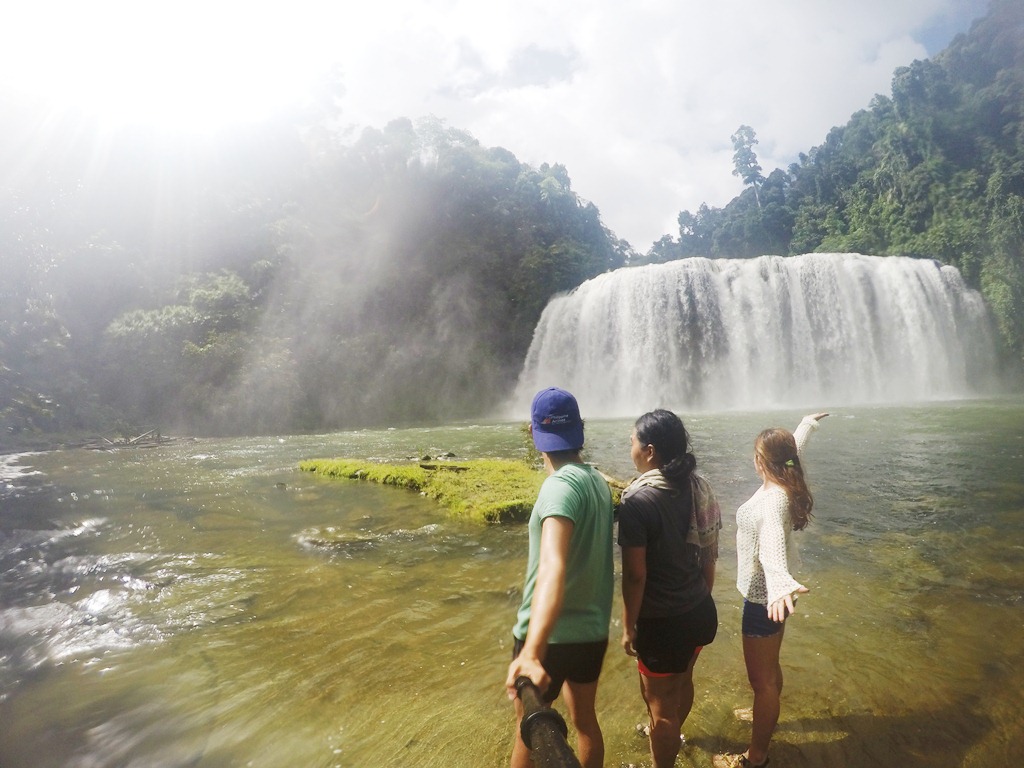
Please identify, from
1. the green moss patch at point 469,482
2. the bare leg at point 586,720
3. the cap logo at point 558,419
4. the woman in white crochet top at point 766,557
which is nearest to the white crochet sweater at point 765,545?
the woman in white crochet top at point 766,557

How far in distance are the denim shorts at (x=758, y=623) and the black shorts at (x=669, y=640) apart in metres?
0.34

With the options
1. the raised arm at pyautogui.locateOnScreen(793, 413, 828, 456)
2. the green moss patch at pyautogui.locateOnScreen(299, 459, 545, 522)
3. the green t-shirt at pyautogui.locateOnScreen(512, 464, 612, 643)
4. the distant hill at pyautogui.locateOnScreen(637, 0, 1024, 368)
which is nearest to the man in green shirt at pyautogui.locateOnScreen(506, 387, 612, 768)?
the green t-shirt at pyautogui.locateOnScreen(512, 464, 612, 643)

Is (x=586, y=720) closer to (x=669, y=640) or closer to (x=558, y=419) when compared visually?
(x=669, y=640)

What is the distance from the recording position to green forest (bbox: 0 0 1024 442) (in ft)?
91.7

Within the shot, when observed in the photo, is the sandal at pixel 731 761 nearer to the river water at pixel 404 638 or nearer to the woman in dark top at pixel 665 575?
the river water at pixel 404 638

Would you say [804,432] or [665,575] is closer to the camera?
[665,575]

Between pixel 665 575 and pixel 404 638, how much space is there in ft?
7.75

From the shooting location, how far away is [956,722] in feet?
8.85

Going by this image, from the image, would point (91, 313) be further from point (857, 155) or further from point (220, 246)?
point (857, 155)

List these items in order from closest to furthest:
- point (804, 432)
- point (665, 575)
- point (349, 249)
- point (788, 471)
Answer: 1. point (665, 575)
2. point (788, 471)
3. point (804, 432)
4. point (349, 249)

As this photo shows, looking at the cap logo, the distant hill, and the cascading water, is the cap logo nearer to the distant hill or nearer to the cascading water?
the cascading water

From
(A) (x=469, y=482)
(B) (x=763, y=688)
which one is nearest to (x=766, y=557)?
(B) (x=763, y=688)

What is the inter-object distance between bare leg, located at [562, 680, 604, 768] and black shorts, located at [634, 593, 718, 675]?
0.34 metres

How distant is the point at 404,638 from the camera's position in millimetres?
3854
